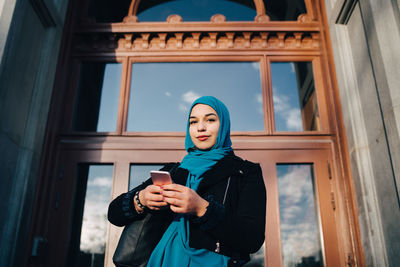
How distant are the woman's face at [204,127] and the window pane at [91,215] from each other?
54.2 inches

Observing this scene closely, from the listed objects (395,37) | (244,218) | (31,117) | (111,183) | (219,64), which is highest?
(219,64)

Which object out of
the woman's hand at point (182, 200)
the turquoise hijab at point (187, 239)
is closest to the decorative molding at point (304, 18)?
the turquoise hijab at point (187, 239)

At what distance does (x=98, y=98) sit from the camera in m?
2.92

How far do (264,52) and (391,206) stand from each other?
5.81 feet

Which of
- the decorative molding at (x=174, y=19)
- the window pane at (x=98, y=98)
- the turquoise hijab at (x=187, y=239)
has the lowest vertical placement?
the turquoise hijab at (x=187, y=239)

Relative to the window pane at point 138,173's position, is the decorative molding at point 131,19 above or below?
above

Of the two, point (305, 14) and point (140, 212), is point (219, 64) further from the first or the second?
point (140, 212)

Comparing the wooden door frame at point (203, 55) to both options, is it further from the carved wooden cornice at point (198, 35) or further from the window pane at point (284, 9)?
the window pane at point (284, 9)

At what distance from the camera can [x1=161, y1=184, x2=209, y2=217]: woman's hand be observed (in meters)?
1.01

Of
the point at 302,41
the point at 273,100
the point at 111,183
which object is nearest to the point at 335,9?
the point at 302,41

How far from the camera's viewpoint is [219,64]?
119 inches

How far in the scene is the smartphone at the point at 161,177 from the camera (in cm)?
101

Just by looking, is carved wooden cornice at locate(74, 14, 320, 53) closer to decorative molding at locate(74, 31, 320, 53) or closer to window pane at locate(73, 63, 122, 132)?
decorative molding at locate(74, 31, 320, 53)

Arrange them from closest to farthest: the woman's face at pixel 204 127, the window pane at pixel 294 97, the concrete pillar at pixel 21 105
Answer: the woman's face at pixel 204 127 < the concrete pillar at pixel 21 105 < the window pane at pixel 294 97
